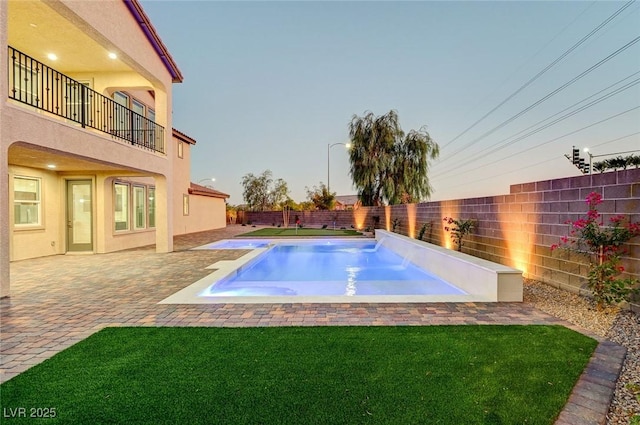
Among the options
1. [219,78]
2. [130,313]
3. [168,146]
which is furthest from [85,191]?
[219,78]

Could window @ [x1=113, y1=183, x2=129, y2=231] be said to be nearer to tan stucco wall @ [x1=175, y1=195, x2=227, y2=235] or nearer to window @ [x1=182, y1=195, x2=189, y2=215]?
tan stucco wall @ [x1=175, y1=195, x2=227, y2=235]

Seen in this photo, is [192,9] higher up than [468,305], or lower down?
higher up

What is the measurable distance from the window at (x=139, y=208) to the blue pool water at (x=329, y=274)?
232 inches

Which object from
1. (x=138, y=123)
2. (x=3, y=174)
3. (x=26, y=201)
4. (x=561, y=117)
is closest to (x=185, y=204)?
(x=138, y=123)

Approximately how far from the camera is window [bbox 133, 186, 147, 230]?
544 inches

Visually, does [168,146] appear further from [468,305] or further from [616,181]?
[616,181]

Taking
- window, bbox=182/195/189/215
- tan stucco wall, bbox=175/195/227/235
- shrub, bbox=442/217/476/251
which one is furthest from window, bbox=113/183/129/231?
shrub, bbox=442/217/476/251

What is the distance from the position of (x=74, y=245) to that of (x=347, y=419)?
12630 millimetres

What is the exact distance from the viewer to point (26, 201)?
10.0m

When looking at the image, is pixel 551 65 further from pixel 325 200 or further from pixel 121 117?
pixel 325 200

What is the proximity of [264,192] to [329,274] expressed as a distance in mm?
30253

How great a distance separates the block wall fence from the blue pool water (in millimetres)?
1533

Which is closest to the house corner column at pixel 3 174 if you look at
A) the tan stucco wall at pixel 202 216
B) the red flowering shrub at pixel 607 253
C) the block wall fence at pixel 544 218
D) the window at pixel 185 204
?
the red flowering shrub at pixel 607 253

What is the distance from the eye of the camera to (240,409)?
2422 millimetres
